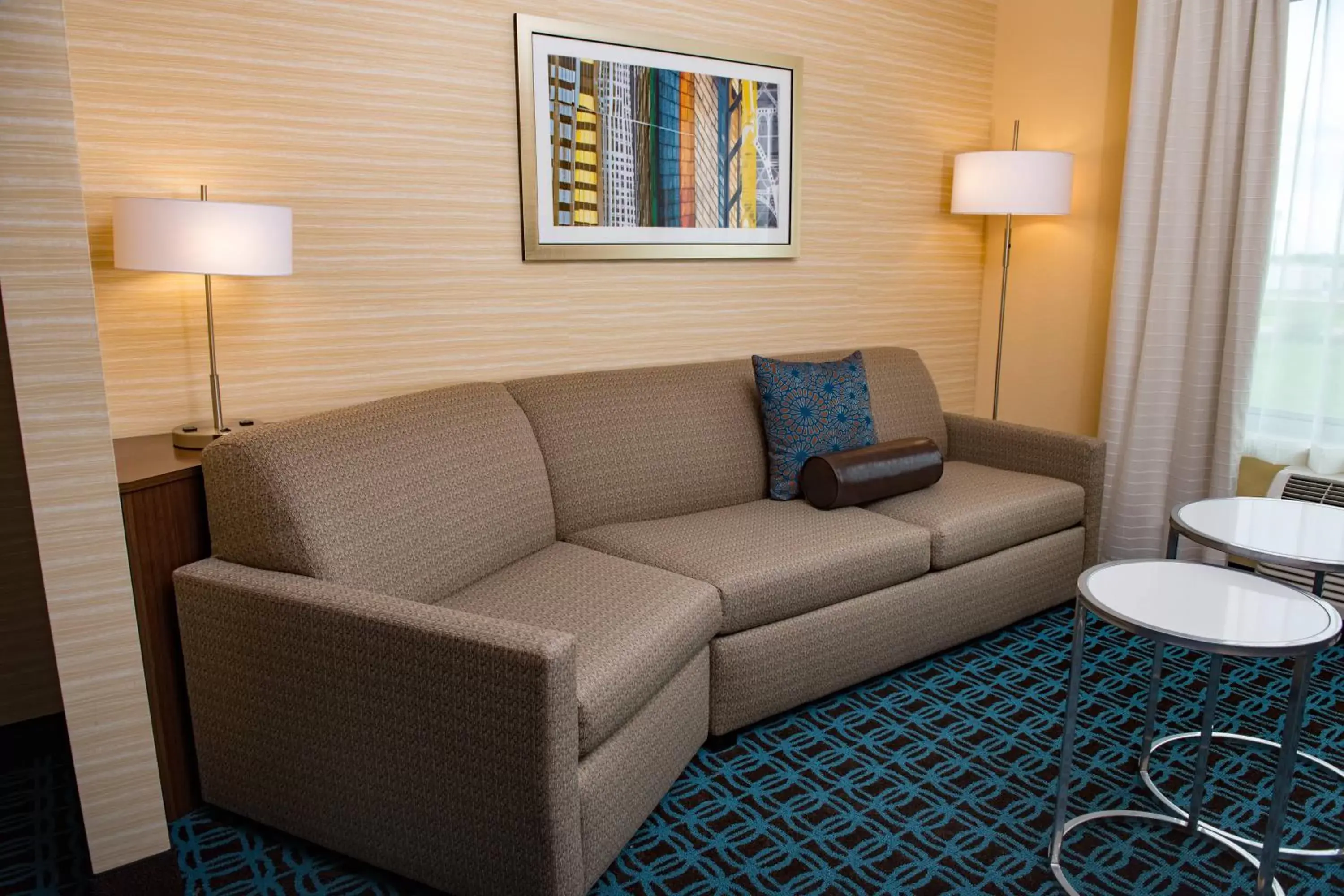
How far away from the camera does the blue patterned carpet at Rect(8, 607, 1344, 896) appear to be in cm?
192

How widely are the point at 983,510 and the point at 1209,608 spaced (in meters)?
1.16

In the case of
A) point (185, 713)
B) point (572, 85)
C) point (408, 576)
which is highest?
point (572, 85)

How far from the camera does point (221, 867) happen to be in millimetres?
1941

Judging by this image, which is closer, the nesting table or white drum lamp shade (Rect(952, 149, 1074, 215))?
the nesting table

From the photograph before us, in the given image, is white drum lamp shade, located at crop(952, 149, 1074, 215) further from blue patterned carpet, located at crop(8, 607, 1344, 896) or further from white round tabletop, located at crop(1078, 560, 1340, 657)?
white round tabletop, located at crop(1078, 560, 1340, 657)

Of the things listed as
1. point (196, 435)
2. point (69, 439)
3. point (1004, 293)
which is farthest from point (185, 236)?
point (1004, 293)

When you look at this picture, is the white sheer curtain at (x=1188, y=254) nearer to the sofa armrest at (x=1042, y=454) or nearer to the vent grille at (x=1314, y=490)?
the vent grille at (x=1314, y=490)

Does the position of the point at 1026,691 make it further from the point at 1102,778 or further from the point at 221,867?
the point at 221,867

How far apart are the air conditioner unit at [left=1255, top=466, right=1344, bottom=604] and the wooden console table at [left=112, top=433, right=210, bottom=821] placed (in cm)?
321

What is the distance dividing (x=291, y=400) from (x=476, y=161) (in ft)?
2.89

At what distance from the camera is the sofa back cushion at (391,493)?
1.98m

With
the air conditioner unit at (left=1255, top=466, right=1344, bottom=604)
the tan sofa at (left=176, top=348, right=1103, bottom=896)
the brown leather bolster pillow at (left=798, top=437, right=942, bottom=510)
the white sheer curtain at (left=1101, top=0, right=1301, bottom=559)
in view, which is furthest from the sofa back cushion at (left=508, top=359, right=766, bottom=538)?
the air conditioner unit at (left=1255, top=466, right=1344, bottom=604)

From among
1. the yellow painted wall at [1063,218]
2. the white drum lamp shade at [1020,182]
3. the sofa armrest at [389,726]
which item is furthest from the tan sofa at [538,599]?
the white drum lamp shade at [1020,182]

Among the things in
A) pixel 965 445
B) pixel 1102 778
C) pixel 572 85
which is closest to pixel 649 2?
pixel 572 85
